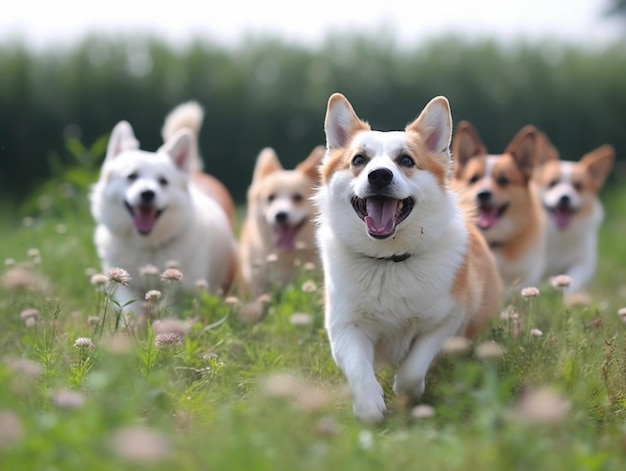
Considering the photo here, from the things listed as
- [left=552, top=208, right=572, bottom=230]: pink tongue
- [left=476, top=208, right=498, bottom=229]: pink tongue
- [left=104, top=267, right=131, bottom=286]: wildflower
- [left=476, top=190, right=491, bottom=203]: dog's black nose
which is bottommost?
[left=552, top=208, right=572, bottom=230]: pink tongue

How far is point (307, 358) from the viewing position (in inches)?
156

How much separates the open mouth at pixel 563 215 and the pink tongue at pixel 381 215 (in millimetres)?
3760

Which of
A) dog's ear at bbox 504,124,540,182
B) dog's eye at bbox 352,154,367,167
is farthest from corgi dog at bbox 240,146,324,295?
dog's eye at bbox 352,154,367,167

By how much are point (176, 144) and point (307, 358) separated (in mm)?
2197

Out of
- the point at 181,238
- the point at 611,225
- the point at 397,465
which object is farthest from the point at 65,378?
the point at 611,225

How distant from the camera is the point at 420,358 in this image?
11.4 feet

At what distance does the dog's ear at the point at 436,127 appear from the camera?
150 inches

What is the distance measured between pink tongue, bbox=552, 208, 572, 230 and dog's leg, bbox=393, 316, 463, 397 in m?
3.61

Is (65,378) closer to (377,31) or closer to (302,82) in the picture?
(302,82)

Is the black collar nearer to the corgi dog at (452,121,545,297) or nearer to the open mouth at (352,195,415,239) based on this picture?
the open mouth at (352,195,415,239)

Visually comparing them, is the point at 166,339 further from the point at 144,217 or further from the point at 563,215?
the point at 563,215

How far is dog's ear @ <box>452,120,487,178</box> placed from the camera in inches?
250

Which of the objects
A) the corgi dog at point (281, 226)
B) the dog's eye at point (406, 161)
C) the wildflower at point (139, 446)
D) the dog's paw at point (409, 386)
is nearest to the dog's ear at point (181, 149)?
the corgi dog at point (281, 226)

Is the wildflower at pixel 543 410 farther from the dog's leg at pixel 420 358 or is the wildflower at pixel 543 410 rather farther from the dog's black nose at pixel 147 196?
the dog's black nose at pixel 147 196
